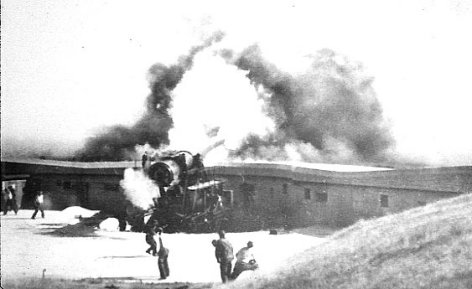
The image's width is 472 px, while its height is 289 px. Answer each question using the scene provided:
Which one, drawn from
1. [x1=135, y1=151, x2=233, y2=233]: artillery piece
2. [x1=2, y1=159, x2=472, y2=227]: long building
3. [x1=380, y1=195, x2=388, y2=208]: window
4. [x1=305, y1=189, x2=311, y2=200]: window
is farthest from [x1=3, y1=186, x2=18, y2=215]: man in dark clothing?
[x1=380, y1=195, x2=388, y2=208]: window

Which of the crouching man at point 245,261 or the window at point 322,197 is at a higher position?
the window at point 322,197

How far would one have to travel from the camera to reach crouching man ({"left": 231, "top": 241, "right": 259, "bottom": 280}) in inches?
188

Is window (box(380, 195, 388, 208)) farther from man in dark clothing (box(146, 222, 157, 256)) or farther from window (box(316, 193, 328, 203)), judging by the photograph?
man in dark clothing (box(146, 222, 157, 256))

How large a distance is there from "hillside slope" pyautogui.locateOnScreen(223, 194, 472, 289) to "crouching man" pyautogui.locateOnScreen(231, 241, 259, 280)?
0.11 metres

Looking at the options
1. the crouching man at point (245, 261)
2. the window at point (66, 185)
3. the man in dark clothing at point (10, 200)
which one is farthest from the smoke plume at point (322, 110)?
the man in dark clothing at point (10, 200)

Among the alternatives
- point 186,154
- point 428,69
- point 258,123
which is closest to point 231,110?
point 258,123

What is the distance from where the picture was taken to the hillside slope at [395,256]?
378 cm

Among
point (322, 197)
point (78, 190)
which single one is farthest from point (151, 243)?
point (322, 197)

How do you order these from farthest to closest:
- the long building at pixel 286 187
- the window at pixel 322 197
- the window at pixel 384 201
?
1. the window at pixel 322 197
2. the window at pixel 384 201
3. the long building at pixel 286 187

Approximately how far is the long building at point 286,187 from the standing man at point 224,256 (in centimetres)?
50

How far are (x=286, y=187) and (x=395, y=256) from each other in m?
1.46

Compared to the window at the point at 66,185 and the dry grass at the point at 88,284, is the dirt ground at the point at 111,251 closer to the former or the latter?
the dry grass at the point at 88,284

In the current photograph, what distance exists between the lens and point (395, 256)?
161 inches

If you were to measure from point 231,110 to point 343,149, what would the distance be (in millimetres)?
1290
